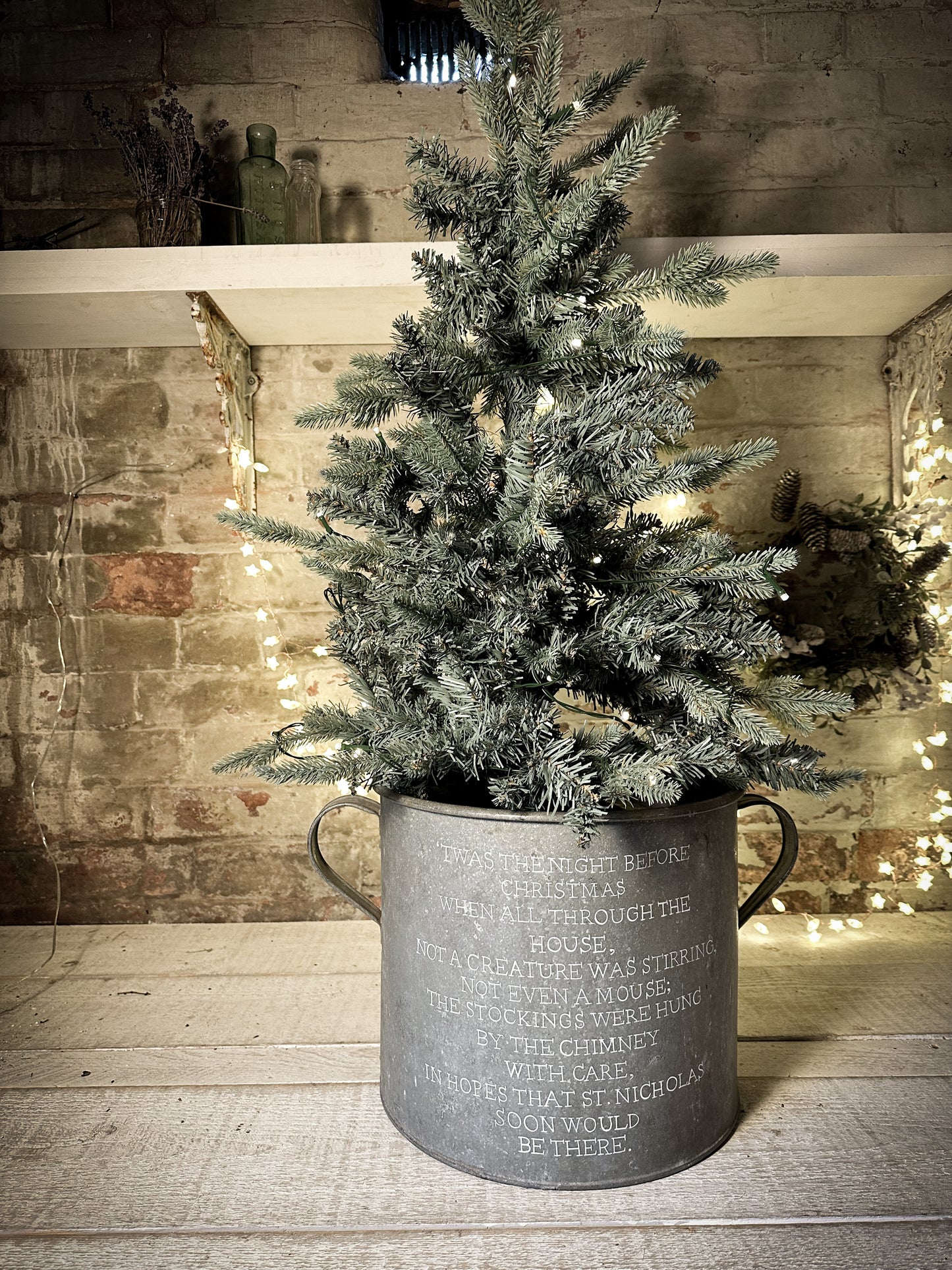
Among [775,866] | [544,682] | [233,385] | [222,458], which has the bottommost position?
[775,866]

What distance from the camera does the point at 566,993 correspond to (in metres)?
1.02

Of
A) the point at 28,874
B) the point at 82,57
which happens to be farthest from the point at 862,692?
the point at 82,57

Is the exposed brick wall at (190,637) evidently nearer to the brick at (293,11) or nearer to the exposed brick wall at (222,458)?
the exposed brick wall at (222,458)

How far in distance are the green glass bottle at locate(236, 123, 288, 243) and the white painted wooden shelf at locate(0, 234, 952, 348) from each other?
0.61 feet

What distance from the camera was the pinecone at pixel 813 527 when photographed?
1.92 metres

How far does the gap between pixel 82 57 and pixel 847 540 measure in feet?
6.79

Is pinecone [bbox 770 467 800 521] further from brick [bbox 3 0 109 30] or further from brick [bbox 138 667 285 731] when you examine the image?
brick [bbox 3 0 109 30]

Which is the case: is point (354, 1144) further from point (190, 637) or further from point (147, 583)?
point (147, 583)

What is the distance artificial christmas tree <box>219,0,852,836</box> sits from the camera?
1038 mm

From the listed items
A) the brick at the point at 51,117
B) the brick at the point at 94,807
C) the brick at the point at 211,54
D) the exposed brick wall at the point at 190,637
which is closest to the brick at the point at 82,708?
the exposed brick wall at the point at 190,637

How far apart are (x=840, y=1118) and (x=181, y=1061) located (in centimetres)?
98

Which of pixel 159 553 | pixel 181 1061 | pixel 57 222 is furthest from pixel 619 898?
pixel 57 222

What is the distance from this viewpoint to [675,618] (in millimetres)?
1079

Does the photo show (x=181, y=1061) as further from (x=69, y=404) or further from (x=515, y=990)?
(x=69, y=404)
